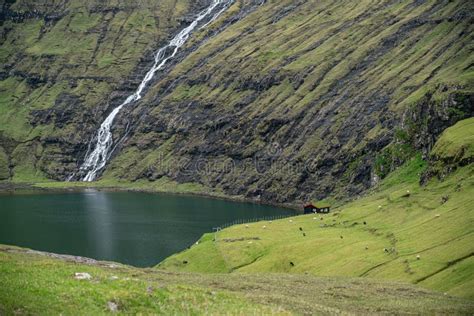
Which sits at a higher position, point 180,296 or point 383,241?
point 180,296

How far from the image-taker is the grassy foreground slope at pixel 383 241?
Result: 275 feet

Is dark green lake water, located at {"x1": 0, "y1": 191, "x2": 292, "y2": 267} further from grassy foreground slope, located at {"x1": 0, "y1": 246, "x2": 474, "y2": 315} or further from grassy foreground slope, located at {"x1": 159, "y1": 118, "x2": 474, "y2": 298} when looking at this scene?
grassy foreground slope, located at {"x1": 0, "y1": 246, "x2": 474, "y2": 315}

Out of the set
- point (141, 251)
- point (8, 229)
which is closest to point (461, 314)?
point (141, 251)

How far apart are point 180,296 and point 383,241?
71.5 metres

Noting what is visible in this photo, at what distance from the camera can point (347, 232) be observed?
125 metres

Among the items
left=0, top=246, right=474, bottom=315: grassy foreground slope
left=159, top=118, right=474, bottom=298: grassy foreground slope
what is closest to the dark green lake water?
left=159, top=118, right=474, bottom=298: grassy foreground slope

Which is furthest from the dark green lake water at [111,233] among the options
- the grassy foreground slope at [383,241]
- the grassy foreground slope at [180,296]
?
the grassy foreground slope at [180,296]

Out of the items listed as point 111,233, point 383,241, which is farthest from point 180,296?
point 111,233

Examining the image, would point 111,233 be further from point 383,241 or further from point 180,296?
point 180,296

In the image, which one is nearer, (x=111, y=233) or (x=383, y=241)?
(x=383, y=241)

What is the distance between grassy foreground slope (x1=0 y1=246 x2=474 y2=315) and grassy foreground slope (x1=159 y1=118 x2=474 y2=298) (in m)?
12.7

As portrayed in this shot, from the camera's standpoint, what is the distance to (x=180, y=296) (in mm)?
42094

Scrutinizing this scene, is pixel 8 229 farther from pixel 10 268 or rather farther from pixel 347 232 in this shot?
pixel 10 268

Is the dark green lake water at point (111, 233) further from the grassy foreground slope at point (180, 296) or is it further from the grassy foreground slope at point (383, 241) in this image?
the grassy foreground slope at point (180, 296)
